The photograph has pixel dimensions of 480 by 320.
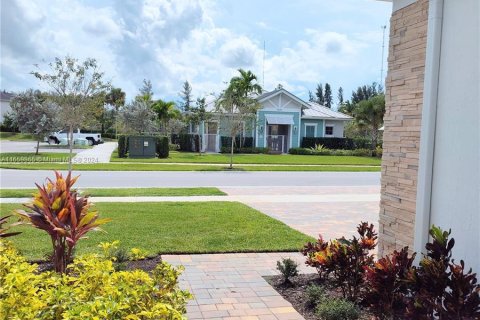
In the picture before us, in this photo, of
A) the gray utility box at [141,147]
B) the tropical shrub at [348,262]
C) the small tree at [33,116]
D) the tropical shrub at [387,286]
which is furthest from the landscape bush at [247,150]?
the tropical shrub at [387,286]

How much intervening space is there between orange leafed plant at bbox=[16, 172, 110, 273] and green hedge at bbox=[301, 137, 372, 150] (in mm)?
35642

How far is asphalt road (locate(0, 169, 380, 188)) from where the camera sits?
15.8 meters

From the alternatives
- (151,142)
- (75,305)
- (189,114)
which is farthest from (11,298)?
(189,114)

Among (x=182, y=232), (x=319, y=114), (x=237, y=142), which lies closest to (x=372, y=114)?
(x=319, y=114)

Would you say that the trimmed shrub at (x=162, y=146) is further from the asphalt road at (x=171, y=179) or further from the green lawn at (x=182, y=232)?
the green lawn at (x=182, y=232)

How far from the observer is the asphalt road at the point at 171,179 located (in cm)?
1577

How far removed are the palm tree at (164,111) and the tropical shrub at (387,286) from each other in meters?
37.0

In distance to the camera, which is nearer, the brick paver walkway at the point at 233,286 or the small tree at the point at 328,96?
the brick paver walkway at the point at 233,286

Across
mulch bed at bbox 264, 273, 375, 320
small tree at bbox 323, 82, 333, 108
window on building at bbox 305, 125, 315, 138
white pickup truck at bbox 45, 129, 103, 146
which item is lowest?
mulch bed at bbox 264, 273, 375, 320

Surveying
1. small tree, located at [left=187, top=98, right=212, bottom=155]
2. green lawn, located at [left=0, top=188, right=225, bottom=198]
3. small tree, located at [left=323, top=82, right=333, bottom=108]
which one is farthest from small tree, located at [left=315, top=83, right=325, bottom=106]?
green lawn, located at [left=0, top=188, right=225, bottom=198]

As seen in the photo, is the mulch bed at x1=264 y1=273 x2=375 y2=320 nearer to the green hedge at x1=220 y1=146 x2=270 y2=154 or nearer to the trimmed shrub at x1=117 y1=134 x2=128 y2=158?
the trimmed shrub at x1=117 y1=134 x2=128 y2=158

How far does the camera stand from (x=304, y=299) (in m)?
4.79

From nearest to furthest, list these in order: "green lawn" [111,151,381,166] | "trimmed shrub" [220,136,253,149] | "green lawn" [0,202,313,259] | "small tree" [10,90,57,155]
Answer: "green lawn" [0,202,313,259] < "green lawn" [111,151,381,166] < "small tree" [10,90,57,155] < "trimmed shrub" [220,136,253,149]

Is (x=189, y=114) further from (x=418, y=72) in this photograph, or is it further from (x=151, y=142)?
(x=418, y=72)
